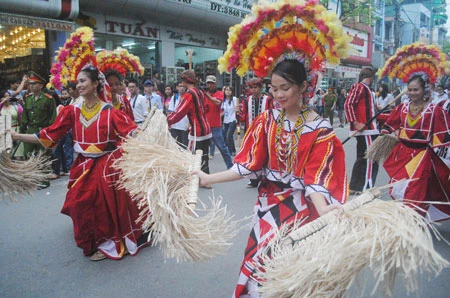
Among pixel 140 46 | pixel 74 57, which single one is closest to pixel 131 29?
pixel 140 46

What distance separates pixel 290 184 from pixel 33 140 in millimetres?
2493

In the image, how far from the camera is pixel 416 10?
147ft

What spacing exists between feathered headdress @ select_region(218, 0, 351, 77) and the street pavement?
1.05 meters

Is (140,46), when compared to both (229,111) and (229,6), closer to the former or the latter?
(229,6)

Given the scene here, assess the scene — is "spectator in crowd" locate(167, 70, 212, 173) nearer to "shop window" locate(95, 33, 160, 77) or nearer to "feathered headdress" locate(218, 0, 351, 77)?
Result: "feathered headdress" locate(218, 0, 351, 77)

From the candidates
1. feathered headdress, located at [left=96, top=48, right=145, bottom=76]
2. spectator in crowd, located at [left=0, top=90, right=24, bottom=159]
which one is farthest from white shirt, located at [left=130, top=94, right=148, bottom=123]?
feathered headdress, located at [left=96, top=48, right=145, bottom=76]

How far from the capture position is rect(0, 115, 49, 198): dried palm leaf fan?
3.01m

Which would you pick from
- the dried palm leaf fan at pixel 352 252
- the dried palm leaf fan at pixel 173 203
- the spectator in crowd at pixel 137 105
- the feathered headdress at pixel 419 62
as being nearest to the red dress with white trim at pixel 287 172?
the dried palm leaf fan at pixel 173 203

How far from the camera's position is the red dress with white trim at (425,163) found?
3.89 meters

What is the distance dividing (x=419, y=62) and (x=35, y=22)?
989cm

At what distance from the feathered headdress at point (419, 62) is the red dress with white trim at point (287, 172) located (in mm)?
3248

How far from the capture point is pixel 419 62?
4.91 meters

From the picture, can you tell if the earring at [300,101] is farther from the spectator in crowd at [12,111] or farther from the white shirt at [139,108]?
the spectator in crowd at [12,111]

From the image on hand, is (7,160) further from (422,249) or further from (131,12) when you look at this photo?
(131,12)
